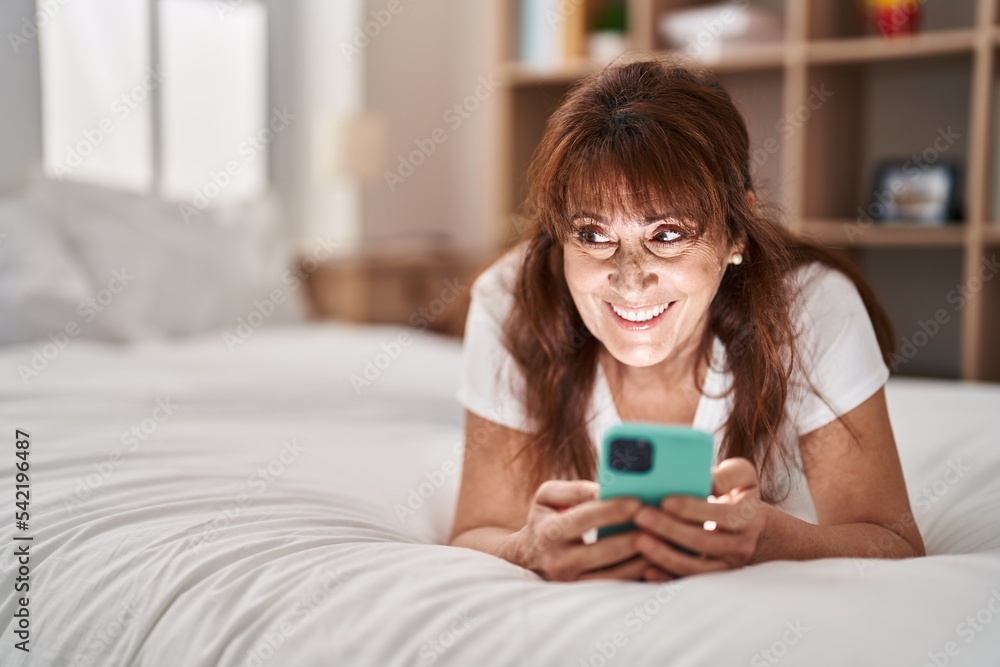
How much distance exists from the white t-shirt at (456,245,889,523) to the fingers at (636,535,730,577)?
0.31m

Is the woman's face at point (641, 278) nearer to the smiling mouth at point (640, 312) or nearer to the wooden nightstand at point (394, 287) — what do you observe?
the smiling mouth at point (640, 312)

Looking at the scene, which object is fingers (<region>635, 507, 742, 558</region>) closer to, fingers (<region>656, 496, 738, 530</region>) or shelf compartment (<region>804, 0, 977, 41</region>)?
fingers (<region>656, 496, 738, 530</region>)

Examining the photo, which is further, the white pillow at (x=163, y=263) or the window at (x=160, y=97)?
the window at (x=160, y=97)

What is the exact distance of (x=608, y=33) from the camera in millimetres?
2963

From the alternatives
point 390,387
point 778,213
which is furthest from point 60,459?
point 778,213

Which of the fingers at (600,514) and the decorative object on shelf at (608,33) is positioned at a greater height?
the decorative object on shelf at (608,33)

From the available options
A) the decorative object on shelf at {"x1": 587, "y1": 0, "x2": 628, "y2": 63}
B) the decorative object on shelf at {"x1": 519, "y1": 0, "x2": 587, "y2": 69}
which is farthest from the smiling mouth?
the decorative object on shelf at {"x1": 519, "y1": 0, "x2": 587, "y2": 69}

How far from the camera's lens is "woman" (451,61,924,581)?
2.78ft

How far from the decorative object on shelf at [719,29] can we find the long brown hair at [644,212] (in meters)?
1.69

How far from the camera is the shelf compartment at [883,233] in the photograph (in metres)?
2.46

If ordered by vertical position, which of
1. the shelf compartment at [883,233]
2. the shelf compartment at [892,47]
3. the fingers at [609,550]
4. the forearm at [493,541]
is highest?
the shelf compartment at [892,47]

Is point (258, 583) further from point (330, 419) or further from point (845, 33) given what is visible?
point (845, 33)

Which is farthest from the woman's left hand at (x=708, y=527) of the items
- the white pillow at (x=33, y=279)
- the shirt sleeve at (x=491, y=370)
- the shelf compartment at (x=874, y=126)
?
the shelf compartment at (x=874, y=126)

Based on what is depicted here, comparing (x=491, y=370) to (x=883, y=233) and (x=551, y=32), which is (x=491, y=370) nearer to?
(x=883, y=233)
